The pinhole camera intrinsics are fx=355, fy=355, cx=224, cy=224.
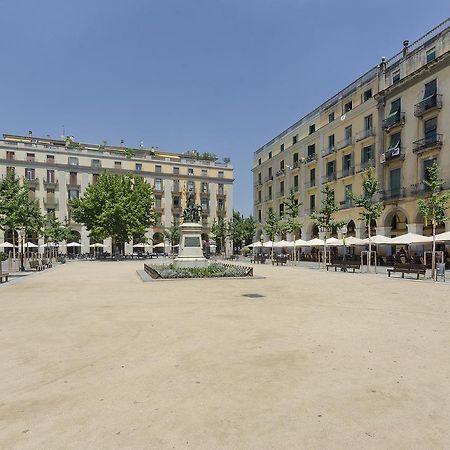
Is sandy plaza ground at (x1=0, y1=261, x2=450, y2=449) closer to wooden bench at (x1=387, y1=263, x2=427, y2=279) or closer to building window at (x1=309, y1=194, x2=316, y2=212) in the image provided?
wooden bench at (x1=387, y1=263, x2=427, y2=279)

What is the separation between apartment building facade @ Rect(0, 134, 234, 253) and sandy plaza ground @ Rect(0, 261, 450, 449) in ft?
183

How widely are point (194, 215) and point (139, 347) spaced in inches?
782

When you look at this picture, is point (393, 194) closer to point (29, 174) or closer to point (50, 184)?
point (50, 184)

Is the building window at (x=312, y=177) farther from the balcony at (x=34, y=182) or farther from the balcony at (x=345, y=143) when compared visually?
the balcony at (x=34, y=182)

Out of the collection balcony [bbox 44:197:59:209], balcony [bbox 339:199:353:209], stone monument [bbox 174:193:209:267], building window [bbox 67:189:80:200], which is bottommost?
stone monument [bbox 174:193:209:267]

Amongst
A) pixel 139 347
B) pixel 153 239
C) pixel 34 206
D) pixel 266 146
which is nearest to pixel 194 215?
pixel 34 206

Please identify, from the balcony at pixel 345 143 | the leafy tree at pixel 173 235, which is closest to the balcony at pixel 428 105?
the balcony at pixel 345 143

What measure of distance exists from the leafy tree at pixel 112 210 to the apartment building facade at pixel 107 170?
10.1 meters

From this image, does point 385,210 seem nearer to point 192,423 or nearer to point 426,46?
point 426,46

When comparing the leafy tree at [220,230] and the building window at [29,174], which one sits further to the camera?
the leafy tree at [220,230]


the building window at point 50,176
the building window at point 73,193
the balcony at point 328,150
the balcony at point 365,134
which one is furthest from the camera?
the building window at point 73,193

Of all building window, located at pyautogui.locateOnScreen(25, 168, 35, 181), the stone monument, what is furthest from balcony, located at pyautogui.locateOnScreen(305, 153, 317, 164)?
building window, located at pyautogui.locateOnScreen(25, 168, 35, 181)

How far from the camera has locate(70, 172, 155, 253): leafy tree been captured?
48500 mm

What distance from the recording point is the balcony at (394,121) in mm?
32031
